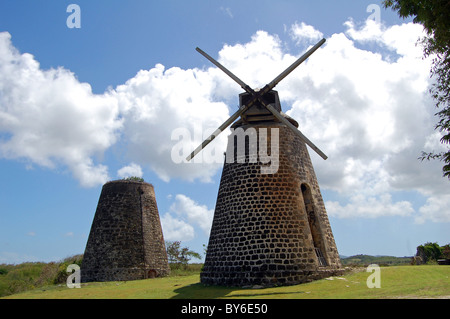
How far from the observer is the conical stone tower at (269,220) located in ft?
48.3

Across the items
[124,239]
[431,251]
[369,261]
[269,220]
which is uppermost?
[269,220]

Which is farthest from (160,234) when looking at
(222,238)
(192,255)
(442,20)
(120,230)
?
(442,20)

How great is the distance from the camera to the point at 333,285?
1330 cm

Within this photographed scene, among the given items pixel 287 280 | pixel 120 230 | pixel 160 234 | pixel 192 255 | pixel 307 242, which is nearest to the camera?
pixel 287 280

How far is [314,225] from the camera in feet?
55.2

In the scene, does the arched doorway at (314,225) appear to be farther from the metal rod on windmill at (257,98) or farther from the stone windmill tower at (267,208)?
the metal rod on windmill at (257,98)

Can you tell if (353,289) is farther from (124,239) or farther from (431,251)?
(431,251)

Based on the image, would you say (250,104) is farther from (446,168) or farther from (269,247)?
(446,168)

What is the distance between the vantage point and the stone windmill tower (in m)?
14.8

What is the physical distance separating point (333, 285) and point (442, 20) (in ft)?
30.7

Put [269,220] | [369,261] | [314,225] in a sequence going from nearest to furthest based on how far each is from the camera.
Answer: [269,220] → [314,225] → [369,261]

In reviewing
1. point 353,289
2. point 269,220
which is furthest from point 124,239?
point 353,289

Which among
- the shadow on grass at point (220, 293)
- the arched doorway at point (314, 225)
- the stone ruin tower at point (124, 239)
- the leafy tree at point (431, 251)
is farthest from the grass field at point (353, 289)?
the leafy tree at point (431, 251)

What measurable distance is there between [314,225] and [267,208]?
9.28ft
